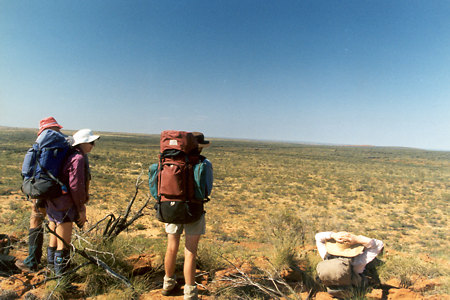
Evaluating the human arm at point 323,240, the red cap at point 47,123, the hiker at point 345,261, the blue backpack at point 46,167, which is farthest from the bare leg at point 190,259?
the red cap at point 47,123

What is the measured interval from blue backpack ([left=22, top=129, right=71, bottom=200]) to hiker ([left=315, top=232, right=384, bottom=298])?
2790 millimetres

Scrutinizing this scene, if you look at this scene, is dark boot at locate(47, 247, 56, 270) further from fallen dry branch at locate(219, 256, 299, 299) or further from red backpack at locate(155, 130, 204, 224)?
fallen dry branch at locate(219, 256, 299, 299)

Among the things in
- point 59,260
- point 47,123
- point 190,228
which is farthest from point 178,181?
point 47,123

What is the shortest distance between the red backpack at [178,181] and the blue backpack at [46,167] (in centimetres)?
95

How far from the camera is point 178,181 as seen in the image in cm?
219

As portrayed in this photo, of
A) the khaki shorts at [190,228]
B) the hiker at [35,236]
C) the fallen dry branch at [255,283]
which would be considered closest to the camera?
the fallen dry branch at [255,283]

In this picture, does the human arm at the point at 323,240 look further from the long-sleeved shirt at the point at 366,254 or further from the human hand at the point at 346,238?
the long-sleeved shirt at the point at 366,254

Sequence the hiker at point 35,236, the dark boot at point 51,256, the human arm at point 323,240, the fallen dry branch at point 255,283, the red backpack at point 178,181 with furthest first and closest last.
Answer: the human arm at point 323,240 < the hiker at point 35,236 < the dark boot at point 51,256 < the red backpack at point 178,181 < the fallen dry branch at point 255,283

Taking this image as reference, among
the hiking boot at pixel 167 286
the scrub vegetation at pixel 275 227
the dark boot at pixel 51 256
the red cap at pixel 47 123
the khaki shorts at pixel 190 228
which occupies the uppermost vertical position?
the red cap at pixel 47 123

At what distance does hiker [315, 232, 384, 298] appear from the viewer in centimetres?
258

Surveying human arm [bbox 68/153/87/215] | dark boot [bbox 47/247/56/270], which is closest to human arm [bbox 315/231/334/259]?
human arm [bbox 68/153/87/215]

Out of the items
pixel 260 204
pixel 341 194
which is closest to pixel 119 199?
pixel 260 204

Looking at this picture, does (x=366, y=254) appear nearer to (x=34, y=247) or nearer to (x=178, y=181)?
(x=178, y=181)

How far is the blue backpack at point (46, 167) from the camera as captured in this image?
223 centimetres
